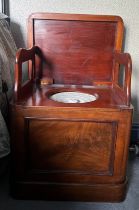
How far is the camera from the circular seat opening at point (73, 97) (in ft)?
3.31

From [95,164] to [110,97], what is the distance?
11.0 inches

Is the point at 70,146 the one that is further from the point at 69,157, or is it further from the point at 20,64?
the point at 20,64

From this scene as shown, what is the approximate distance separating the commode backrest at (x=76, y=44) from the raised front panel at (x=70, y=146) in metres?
0.40

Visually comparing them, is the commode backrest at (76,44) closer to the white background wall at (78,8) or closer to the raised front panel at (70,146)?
the white background wall at (78,8)

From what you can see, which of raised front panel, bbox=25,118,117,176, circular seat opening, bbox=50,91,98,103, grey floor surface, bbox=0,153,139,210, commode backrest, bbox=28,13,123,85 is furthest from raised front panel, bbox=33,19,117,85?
grey floor surface, bbox=0,153,139,210

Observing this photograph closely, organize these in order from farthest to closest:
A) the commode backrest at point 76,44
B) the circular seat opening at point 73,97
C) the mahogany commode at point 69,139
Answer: the commode backrest at point 76,44 → the circular seat opening at point 73,97 → the mahogany commode at point 69,139

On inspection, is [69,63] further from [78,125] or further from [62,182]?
[62,182]

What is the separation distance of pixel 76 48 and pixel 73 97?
27cm

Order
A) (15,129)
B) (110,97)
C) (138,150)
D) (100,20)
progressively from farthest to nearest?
(138,150), (100,20), (110,97), (15,129)

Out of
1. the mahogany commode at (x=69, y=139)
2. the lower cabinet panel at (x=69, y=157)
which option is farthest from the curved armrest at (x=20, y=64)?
the lower cabinet panel at (x=69, y=157)

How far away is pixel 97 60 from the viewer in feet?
3.89

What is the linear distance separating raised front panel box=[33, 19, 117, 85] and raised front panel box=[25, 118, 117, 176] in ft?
1.32

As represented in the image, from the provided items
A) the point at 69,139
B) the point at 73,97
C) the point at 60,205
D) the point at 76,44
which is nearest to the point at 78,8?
the point at 76,44

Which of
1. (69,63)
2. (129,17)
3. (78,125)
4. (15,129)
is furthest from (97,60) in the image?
(15,129)
